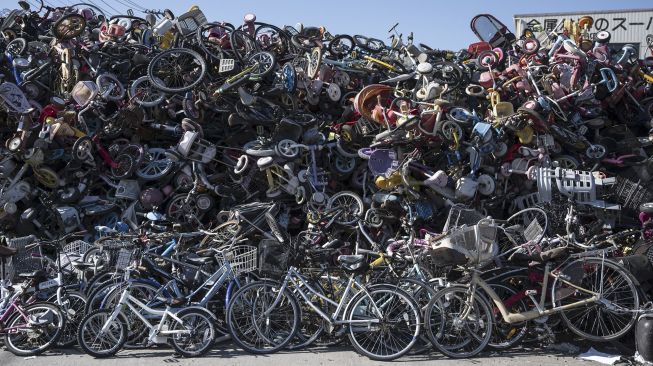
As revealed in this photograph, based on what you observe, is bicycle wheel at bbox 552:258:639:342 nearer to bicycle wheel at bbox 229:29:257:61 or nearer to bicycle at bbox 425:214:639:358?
bicycle at bbox 425:214:639:358

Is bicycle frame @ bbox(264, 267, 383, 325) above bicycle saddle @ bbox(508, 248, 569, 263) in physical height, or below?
below

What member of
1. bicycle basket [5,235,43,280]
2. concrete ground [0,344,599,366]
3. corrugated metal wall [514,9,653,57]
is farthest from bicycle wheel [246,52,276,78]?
corrugated metal wall [514,9,653,57]

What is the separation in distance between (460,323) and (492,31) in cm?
837

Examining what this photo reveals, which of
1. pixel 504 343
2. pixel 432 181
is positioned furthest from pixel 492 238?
pixel 432 181

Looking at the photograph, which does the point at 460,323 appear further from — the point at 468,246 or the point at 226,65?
the point at 226,65

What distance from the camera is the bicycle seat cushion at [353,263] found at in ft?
23.2

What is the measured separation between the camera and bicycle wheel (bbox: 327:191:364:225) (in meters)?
9.20

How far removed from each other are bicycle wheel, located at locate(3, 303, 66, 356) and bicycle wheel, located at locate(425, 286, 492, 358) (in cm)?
461

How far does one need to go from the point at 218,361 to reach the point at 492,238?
3609 millimetres

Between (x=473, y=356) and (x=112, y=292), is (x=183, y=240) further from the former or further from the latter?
(x=473, y=356)

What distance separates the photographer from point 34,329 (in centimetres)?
710

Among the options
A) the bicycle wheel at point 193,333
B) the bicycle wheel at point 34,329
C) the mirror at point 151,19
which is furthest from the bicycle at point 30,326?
the mirror at point 151,19

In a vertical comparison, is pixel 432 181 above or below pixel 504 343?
above

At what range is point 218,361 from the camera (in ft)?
22.5
